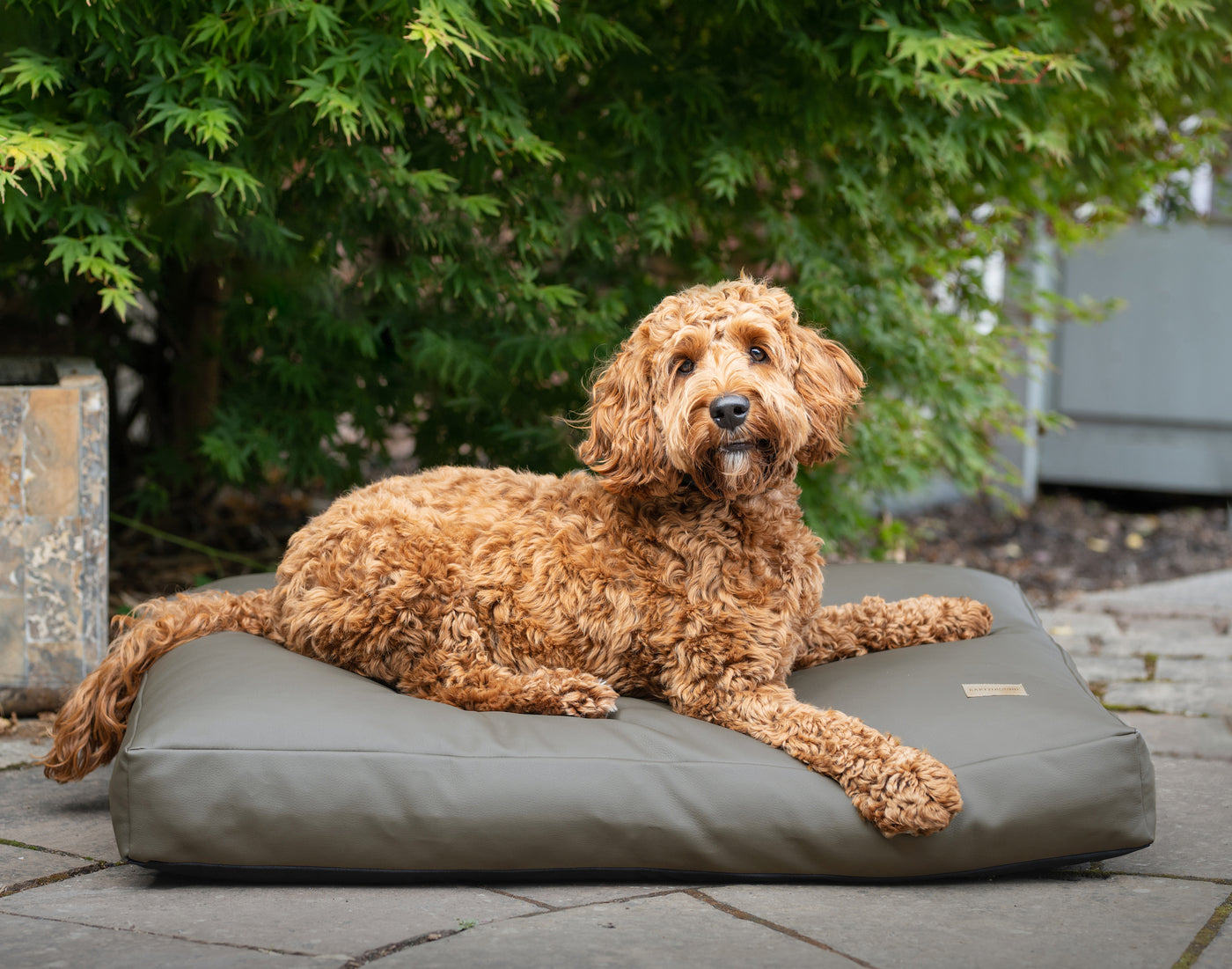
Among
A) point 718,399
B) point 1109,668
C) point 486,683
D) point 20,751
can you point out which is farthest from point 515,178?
point 1109,668

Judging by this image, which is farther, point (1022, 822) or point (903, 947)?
point (1022, 822)

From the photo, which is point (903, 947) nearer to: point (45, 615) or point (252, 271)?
point (45, 615)

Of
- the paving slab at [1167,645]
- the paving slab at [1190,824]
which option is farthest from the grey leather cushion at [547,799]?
the paving slab at [1167,645]

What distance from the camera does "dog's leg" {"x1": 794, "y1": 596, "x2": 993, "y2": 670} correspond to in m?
3.51

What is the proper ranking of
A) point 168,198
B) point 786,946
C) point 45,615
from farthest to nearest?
point 168,198, point 45,615, point 786,946

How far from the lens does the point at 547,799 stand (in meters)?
2.63

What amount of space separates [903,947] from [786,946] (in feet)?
0.73

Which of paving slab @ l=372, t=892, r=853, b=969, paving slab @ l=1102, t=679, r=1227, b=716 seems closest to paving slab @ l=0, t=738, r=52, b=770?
paving slab @ l=372, t=892, r=853, b=969

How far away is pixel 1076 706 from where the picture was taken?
2.94m

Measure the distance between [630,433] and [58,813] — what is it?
5.77 feet

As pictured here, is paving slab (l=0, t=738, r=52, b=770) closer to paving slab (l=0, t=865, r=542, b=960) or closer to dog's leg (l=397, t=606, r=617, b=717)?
paving slab (l=0, t=865, r=542, b=960)

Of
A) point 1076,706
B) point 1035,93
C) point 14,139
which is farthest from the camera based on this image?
point 1035,93

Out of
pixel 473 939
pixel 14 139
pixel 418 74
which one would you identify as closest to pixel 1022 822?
pixel 473 939

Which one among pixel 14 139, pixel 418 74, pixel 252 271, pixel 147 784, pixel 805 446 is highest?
pixel 418 74
